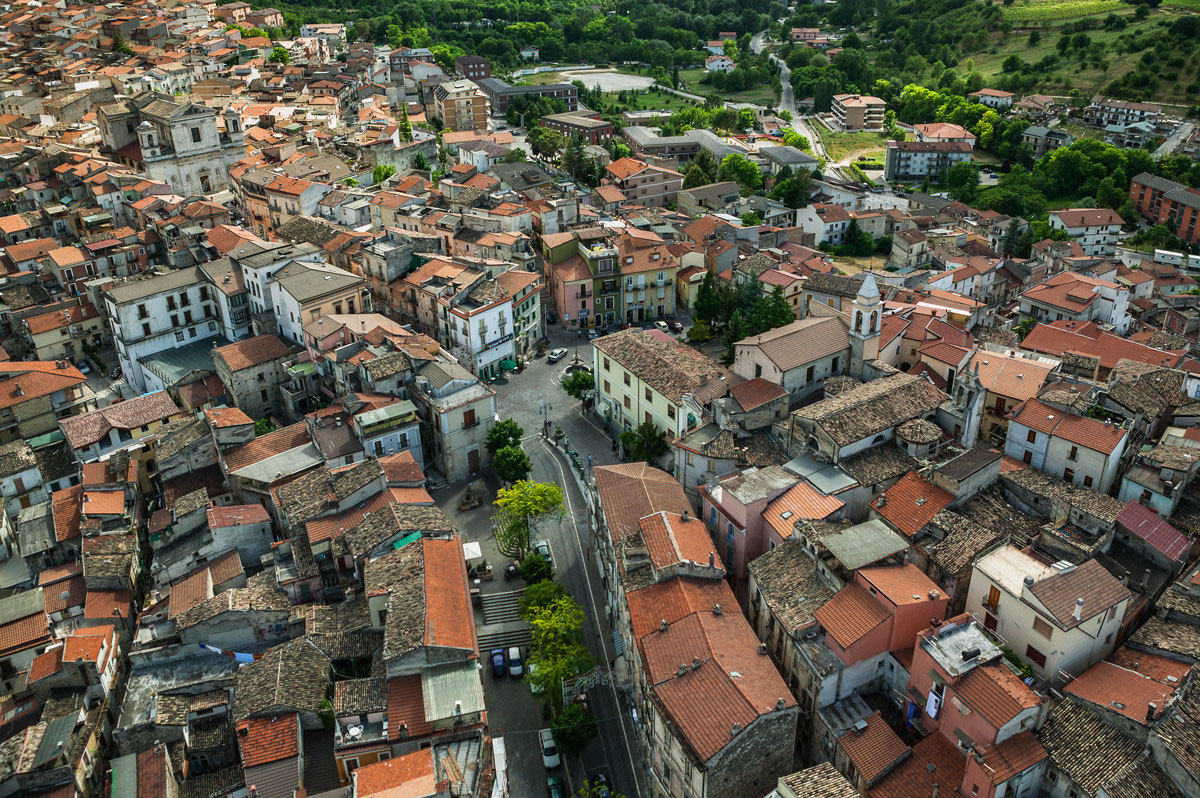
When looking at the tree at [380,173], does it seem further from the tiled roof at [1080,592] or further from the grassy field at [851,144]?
the tiled roof at [1080,592]

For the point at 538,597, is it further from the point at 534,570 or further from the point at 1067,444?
the point at 1067,444

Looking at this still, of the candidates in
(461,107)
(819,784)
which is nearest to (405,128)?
(461,107)

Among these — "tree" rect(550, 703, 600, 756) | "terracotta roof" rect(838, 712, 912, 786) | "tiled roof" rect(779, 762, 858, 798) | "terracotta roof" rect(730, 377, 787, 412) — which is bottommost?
"tree" rect(550, 703, 600, 756)

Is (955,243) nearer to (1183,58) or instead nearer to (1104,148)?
(1104,148)

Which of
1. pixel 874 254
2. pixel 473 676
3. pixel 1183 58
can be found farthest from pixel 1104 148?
pixel 473 676

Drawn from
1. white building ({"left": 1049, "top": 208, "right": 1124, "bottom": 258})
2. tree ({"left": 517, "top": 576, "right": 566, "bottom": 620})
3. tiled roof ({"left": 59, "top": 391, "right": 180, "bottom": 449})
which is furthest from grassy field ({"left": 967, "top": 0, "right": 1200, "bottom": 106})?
tiled roof ({"left": 59, "top": 391, "right": 180, "bottom": 449})

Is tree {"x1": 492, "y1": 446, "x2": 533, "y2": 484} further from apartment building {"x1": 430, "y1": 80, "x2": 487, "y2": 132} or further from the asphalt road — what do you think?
apartment building {"x1": 430, "y1": 80, "x2": 487, "y2": 132}
